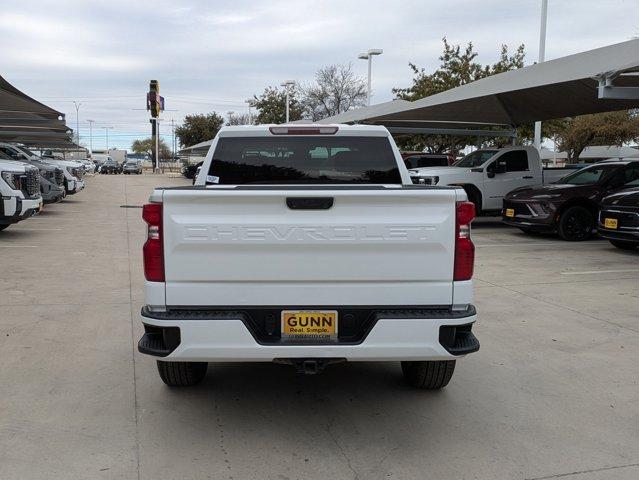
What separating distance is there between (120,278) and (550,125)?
83.6 ft

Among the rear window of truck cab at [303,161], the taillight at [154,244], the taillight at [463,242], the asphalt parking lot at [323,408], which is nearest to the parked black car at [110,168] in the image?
the asphalt parking lot at [323,408]

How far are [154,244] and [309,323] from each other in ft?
3.29

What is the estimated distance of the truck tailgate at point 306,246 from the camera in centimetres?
358

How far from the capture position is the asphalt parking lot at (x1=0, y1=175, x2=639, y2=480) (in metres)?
3.61

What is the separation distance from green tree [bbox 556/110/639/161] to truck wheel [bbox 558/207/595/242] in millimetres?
28915

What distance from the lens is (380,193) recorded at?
3.59 m

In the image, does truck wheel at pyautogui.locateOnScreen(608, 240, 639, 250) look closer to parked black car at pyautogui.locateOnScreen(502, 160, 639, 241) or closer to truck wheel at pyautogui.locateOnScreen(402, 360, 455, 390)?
parked black car at pyautogui.locateOnScreen(502, 160, 639, 241)

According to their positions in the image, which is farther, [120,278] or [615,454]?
[120,278]

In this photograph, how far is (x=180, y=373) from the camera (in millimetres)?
4531

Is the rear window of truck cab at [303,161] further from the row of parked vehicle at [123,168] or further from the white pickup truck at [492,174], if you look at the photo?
the row of parked vehicle at [123,168]

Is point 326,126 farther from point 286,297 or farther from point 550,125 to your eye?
point 550,125

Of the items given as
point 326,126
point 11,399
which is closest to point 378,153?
point 326,126

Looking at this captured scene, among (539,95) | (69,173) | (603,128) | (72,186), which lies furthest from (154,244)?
(603,128)

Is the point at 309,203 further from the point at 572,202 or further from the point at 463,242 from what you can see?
the point at 572,202
